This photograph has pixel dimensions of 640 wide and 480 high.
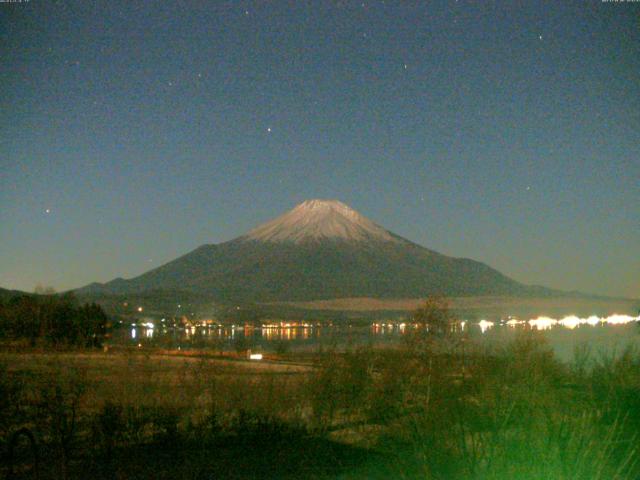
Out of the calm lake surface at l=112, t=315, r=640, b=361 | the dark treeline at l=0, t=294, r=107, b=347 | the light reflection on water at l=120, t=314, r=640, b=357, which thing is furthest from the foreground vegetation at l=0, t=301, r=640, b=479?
the dark treeline at l=0, t=294, r=107, b=347

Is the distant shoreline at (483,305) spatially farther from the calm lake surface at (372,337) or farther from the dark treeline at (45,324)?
the dark treeline at (45,324)

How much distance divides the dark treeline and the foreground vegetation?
25.9 m

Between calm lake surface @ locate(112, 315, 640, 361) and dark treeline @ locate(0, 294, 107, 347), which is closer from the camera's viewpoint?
calm lake surface @ locate(112, 315, 640, 361)

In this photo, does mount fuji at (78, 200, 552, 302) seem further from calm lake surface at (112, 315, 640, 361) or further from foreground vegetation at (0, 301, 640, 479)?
foreground vegetation at (0, 301, 640, 479)

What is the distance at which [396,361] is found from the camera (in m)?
13.9

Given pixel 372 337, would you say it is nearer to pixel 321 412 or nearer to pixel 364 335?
pixel 321 412

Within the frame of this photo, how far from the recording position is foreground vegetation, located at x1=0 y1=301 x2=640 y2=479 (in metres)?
6.48

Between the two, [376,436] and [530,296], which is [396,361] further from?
[530,296]

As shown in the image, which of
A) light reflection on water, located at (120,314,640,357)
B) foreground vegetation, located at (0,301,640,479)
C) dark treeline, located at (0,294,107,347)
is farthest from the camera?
dark treeline, located at (0,294,107,347)

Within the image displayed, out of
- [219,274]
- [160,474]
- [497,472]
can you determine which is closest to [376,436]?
[160,474]

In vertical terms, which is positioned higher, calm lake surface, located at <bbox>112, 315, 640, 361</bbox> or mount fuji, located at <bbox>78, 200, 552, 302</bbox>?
mount fuji, located at <bbox>78, 200, 552, 302</bbox>

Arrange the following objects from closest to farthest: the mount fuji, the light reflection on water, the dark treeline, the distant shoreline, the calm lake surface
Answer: the calm lake surface < the light reflection on water < the dark treeline < the distant shoreline < the mount fuji

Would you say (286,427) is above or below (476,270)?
below

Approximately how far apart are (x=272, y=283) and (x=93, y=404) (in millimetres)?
152107
